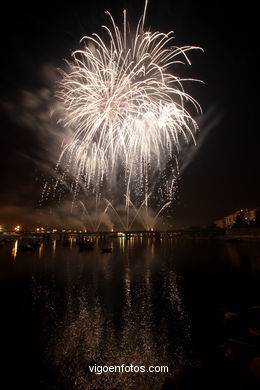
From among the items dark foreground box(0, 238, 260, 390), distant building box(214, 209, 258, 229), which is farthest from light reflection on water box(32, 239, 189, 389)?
distant building box(214, 209, 258, 229)

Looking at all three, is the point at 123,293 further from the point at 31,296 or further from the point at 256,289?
the point at 256,289

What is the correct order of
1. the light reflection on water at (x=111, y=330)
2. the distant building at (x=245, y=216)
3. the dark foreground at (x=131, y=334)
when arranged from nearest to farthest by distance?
1. the dark foreground at (x=131, y=334)
2. the light reflection on water at (x=111, y=330)
3. the distant building at (x=245, y=216)

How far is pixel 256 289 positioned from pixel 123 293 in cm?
1278

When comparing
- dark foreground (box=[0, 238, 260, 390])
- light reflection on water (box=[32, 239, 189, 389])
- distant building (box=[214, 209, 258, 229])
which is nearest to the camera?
dark foreground (box=[0, 238, 260, 390])

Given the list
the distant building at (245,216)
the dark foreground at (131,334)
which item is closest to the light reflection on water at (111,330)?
the dark foreground at (131,334)

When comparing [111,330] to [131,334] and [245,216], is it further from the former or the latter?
[245,216]

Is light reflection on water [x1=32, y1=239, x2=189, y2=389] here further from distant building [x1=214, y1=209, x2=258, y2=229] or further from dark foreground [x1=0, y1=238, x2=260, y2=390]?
distant building [x1=214, y1=209, x2=258, y2=229]

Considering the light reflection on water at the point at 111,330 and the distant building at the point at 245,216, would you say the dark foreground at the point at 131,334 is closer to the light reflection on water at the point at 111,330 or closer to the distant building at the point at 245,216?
the light reflection on water at the point at 111,330

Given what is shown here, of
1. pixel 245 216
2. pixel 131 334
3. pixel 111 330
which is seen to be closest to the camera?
pixel 131 334

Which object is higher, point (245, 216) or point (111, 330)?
point (245, 216)

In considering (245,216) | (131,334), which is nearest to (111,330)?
(131,334)

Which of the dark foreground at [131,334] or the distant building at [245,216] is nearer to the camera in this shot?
the dark foreground at [131,334]

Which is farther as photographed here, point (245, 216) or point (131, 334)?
point (245, 216)

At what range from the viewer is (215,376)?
A: 7.98 metres
